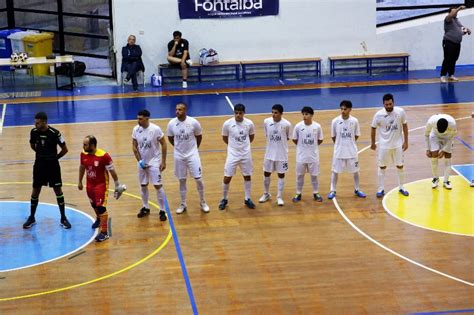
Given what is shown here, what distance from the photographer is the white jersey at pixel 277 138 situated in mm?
14430

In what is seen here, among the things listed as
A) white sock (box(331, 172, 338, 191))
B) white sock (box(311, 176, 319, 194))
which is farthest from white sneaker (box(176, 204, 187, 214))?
white sock (box(331, 172, 338, 191))

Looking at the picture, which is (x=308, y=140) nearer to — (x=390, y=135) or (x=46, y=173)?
(x=390, y=135)

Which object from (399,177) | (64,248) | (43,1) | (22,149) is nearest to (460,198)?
(399,177)

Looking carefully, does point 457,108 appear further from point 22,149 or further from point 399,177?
point 22,149

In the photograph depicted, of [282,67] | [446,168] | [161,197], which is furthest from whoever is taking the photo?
[282,67]

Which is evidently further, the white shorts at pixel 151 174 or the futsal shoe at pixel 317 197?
the futsal shoe at pixel 317 197

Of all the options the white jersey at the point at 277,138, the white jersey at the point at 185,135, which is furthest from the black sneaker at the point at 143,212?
the white jersey at the point at 277,138

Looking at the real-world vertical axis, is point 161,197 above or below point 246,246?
above

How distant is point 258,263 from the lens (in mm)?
12164

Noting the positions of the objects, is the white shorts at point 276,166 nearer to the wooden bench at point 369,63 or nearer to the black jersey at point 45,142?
the black jersey at point 45,142

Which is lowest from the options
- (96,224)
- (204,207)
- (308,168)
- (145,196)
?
(96,224)

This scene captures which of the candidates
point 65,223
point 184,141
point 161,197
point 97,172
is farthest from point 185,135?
point 65,223

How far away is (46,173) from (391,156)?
20.1 feet

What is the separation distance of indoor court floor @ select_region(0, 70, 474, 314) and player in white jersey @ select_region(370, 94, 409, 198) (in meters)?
0.57
